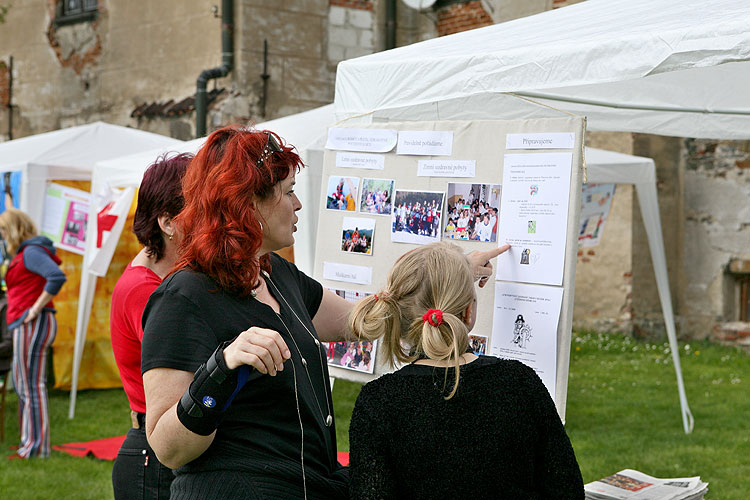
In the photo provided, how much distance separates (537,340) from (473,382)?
3.12 feet

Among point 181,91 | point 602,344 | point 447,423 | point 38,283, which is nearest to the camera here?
point 447,423

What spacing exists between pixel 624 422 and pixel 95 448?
3990mm

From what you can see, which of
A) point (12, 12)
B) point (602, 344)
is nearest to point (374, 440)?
point (602, 344)

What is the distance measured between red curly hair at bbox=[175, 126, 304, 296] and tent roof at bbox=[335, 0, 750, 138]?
1205mm

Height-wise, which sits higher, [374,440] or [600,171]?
[600,171]

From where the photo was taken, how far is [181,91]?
11.9m

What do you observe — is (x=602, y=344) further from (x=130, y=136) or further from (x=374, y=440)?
(x=374, y=440)

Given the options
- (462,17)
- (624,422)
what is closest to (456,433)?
(624,422)

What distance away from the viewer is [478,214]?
3078mm

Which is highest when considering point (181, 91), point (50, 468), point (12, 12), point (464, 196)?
point (12, 12)

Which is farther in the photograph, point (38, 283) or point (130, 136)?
point (130, 136)

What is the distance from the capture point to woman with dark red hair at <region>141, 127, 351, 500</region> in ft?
5.58

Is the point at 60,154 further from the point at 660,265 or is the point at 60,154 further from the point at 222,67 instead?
the point at 660,265

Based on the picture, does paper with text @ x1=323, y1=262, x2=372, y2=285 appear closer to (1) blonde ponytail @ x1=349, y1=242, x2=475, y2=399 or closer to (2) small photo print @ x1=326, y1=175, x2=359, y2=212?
(2) small photo print @ x1=326, y1=175, x2=359, y2=212
